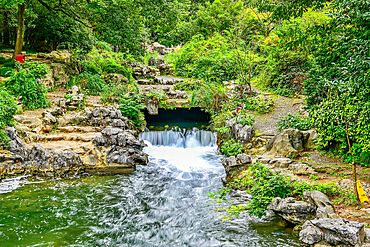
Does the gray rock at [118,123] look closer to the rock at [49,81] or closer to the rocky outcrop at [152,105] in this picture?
the rocky outcrop at [152,105]

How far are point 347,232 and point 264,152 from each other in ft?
13.2

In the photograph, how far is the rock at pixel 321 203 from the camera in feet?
12.2

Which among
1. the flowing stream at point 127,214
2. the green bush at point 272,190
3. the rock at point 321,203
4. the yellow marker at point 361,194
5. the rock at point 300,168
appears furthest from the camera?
the rock at point 300,168

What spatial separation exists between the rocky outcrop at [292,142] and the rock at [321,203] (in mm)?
2382

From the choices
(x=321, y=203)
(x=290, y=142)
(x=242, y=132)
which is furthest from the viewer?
(x=242, y=132)

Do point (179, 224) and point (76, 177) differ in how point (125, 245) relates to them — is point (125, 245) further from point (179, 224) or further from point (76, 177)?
point (76, 177)

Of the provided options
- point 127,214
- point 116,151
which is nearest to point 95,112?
→ point 116,151

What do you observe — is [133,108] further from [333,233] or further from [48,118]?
[333,233]

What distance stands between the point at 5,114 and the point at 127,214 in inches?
204

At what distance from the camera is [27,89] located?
9359 mm

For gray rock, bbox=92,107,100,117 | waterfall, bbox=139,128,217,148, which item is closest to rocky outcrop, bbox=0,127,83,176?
gray rock, bbox=92,107,100,117

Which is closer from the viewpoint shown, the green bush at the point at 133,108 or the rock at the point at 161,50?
the green bush at the point at 133,108

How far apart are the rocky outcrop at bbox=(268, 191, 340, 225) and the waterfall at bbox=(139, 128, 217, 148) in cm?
664

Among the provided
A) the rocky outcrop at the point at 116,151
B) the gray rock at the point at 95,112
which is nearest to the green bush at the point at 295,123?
the rocky outcrop at the point at 116,151
